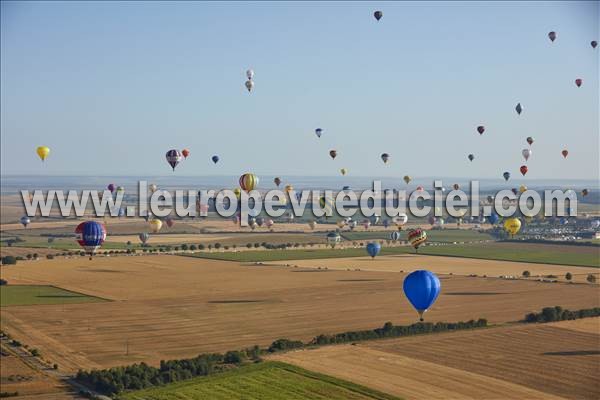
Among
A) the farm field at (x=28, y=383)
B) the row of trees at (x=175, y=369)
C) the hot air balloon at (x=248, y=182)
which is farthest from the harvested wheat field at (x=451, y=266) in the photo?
the farm field at (x=28, y=383)

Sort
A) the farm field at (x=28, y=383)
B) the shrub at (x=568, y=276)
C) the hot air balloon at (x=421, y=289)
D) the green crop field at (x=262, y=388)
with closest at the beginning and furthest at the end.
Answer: the green crop field at (x=262, y=388)
the farm field at (x=28, y=383)
the hot air balloon at (x=421, y=289)
the shrub at (x=568, y=276)

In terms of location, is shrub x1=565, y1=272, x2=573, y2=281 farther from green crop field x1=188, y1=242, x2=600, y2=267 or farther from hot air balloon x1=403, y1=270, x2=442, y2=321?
hot air balloon x1=403, y1=270, x2=442, y2=321

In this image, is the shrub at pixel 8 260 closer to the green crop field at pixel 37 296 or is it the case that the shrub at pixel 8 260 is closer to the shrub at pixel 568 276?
the green crop field at pixel 37 296

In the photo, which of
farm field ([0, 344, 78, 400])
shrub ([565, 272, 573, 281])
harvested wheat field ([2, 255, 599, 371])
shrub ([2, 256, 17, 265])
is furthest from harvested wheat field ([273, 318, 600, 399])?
shrub ([2, 256, 17, 265])

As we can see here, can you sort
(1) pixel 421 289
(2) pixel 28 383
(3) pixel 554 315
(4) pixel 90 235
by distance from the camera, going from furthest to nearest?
(4) pixel 90 235 < (3) pixel 554 315 < (1) pixel 421 289 < (2) pixel 28 383

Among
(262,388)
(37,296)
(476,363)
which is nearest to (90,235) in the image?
(37,296)

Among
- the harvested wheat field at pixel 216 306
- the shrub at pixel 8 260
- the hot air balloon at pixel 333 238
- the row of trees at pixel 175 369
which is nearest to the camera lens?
the row of trees at pixel 175 369

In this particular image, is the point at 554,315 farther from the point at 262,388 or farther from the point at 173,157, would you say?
the point at 173,157
